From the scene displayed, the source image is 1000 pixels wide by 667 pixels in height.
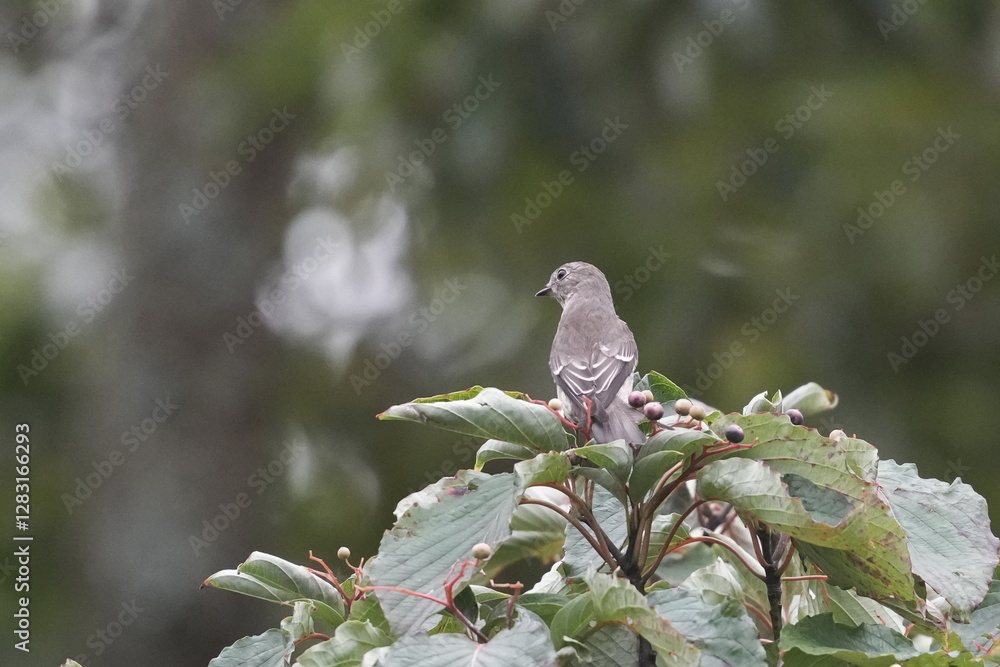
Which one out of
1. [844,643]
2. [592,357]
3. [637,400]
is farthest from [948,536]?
[592,357]

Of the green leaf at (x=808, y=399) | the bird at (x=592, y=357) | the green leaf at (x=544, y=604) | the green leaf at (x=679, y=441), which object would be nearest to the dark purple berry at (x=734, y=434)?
the green leaf at (x=679, y=441)

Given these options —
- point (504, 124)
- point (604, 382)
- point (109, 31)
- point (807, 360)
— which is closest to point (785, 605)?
point (604, 382)

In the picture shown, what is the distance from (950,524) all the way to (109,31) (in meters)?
8.12

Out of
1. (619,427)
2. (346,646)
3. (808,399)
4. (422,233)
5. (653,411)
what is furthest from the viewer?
(422,233)

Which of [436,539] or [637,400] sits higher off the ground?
[637,400]

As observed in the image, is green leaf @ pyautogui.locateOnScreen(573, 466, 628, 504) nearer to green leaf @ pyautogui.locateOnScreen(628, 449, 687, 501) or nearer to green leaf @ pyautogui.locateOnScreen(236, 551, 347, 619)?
green leaf @ pyautogui.locateOnScreen(628, 449, 687, 501)

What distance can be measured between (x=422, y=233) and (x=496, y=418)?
21.0 ft

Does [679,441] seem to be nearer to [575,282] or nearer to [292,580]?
[292,580]

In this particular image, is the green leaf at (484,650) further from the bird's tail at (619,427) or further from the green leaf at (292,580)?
the bird's tail at (619,427)

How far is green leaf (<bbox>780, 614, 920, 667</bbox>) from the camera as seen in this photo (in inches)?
59.2

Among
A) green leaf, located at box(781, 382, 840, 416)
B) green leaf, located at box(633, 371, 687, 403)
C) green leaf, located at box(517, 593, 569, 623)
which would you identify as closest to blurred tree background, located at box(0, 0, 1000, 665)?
green leaf, located at box(781, 382, 840, 416)

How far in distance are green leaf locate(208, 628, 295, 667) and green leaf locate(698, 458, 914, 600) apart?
76cm

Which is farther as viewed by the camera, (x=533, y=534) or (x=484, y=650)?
(x=533, y=534)

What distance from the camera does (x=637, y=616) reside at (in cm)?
147
